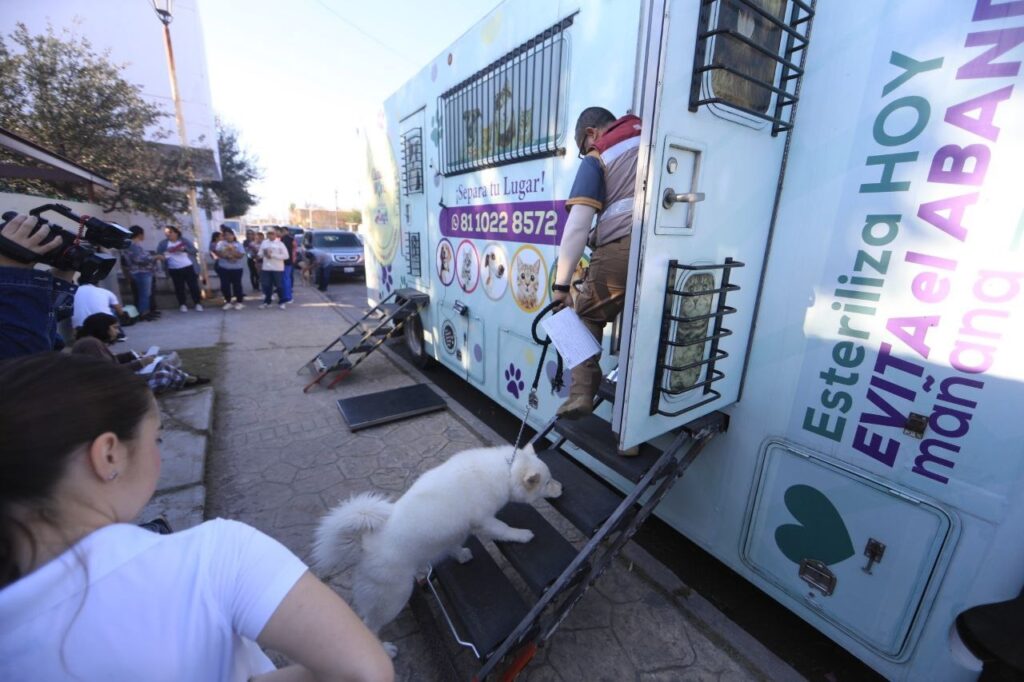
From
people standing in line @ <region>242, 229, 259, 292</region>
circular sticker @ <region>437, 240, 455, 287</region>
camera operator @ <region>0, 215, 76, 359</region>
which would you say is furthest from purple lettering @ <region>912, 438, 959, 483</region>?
people standing in line @ <region>242, 229, 259, 292</region>

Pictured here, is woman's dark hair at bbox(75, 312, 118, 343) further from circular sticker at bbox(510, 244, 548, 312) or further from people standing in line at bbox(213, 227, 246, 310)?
people standing in line at bbox(213, 227, 246, 310)

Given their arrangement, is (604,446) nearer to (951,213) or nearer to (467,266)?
Result: (951,213)

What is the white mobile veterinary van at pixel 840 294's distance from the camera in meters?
1.43

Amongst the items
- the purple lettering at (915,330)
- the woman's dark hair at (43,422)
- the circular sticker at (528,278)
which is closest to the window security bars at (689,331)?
the purple lettering at (915,330)

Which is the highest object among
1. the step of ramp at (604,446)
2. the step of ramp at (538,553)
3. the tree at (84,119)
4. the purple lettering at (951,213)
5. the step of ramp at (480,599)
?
the tree at (84,119)

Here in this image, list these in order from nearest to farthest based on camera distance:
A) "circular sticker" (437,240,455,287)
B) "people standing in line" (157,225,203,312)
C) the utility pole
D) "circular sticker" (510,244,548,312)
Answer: "circular sticker" (510,244,548,312)
"circular sticker" (437,240,455,287)
"people standing in line" (157,225,203,312)
the utility pole

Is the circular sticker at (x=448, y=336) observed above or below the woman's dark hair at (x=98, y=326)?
below

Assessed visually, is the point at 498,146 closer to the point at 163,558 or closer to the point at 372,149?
the point at 163,558

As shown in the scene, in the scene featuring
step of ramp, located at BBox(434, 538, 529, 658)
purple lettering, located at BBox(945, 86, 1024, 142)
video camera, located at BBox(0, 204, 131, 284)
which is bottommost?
step of ramp, located at BBox(434, 538, 529, 658)

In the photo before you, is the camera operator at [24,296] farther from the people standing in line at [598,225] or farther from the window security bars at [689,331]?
the window security bars at [689,331]

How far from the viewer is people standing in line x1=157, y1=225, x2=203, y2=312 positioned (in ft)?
29.7

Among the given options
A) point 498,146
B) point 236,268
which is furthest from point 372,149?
point 236,268

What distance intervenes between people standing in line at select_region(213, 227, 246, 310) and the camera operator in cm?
899

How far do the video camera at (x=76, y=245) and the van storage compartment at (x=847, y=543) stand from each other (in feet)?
12.3
